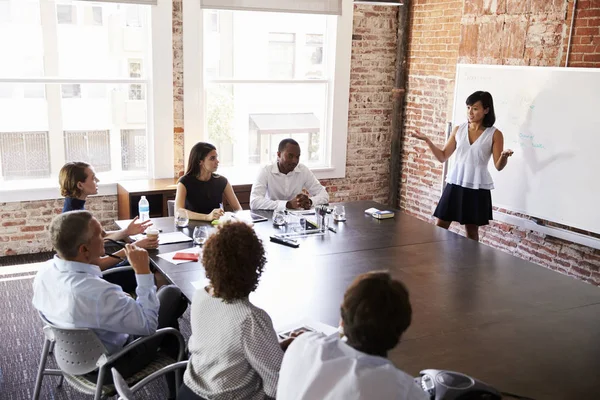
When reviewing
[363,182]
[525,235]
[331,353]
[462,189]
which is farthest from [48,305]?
[363,182]

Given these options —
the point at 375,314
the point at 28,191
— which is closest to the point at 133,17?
the point at 28,191

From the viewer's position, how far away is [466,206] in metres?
5.76

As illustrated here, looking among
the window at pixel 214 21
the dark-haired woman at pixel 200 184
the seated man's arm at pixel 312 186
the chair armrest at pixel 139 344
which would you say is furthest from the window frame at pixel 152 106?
the chair armrest at pixel 139 344

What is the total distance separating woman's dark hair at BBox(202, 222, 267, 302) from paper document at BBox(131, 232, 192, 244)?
5.72 ft

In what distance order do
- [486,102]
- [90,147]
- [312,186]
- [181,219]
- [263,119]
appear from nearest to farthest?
1. [181,219]
2. [312,186]
3. [486,102]
4. [90,147]
5. [263,119]

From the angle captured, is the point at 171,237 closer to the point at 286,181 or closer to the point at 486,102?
the point at 286,181

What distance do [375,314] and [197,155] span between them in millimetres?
3260

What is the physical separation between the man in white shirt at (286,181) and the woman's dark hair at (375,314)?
3126 millimetres

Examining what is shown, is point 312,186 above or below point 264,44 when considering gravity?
below

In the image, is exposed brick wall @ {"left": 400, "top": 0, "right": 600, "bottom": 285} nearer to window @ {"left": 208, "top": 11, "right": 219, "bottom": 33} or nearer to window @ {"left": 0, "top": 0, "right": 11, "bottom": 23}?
window @ {"left": 208, "top": 11, "right": 219, "bottom": 33}

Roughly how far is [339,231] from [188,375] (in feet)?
7.27

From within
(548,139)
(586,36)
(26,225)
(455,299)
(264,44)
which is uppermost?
(586,36)

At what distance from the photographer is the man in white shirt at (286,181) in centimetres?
514

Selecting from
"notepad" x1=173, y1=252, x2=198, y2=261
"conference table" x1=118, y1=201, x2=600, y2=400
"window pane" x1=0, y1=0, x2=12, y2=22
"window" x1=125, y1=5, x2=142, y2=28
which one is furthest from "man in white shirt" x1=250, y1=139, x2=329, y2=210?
"window pane" x1=0, y1=0, x2=12, y2=22
